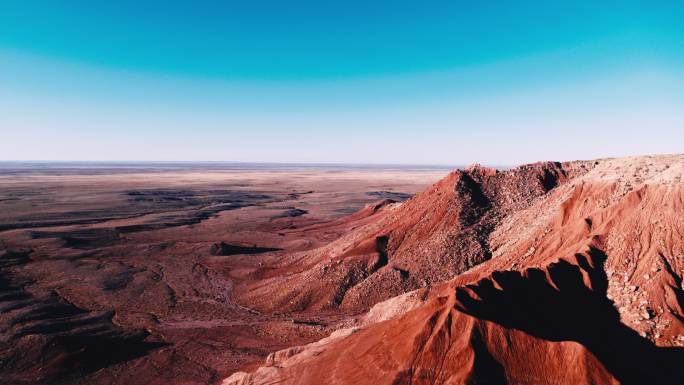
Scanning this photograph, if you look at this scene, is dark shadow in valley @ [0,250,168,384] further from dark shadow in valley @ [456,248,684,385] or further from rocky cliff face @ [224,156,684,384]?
dark shadow in valley @ [456,248,684,385]

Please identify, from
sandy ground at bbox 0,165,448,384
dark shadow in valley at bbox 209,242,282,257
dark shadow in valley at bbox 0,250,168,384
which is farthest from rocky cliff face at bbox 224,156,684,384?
dark shadow in valley at bbox 209,242,282,257

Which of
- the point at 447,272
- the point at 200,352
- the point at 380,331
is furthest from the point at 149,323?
the point at 447,272

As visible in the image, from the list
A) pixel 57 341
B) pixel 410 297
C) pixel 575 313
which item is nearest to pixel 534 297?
pixel 575 313

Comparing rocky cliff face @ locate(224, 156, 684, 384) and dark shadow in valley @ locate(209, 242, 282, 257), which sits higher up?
rocky cliff face @ locate(224, 156, 684, 384)

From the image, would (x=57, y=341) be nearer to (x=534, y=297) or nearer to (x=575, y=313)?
(x=534, y=297)

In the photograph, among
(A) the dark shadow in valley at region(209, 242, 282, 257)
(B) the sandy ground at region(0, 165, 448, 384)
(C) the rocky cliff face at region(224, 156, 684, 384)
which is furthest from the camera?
(A) the dark shadow in valley at region(209, 242, 282, 257)

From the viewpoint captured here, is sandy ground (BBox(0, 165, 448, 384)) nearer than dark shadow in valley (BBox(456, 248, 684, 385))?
No

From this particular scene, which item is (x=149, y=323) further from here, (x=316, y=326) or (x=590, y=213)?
(x=590, y=213)

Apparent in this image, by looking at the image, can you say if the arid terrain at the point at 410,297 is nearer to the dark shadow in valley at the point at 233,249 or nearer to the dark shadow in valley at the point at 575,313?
the dark shadow in valley at the point at 575,313

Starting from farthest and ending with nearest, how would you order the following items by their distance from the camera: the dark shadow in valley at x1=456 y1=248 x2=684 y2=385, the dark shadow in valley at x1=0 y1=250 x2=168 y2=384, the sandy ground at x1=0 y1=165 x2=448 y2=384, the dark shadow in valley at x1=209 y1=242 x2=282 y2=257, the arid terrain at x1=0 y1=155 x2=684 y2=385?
1. the dark shadow in valley at x1=209 y1=242 x2=282 y2=257
2. the sandy ground at x1=0 y1=165 x2=448 y2=384
3. the dark shadow in valley at x1=0 y1=250 x2=168 y2=384
4. the arid terrain at x1=0 y1=155 x2=684 y2=385
5. the dark shadow in valley at x1=456 y1=248 x2=684 y2=385
